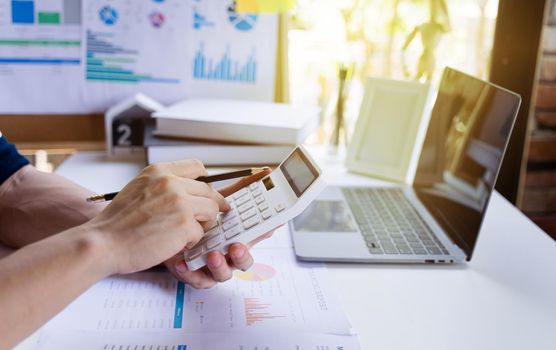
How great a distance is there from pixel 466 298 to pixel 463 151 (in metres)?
0.28

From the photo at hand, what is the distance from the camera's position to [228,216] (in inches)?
26.7

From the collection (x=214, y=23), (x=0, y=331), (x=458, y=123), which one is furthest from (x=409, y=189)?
(x=0, y=331)

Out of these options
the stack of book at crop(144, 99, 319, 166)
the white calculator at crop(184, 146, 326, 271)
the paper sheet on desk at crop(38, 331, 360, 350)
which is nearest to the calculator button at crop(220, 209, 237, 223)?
the white calculator at crop(184, 146, 326, 271)

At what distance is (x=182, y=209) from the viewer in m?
0.58

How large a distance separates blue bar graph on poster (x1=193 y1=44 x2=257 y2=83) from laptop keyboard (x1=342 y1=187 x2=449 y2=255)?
45 centimetres

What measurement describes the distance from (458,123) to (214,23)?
0.65 meters

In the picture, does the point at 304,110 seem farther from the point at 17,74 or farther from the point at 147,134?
the point at 17,74

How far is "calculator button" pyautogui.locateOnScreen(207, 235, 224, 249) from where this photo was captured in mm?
638

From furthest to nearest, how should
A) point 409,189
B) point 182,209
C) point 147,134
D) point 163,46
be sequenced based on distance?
point 163,46
point 147,134
point 409,189
point 182,209

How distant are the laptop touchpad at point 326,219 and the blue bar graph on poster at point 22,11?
0.78 m

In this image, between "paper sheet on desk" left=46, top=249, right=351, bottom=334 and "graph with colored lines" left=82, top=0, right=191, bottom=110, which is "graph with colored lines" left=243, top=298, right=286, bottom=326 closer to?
"paper sheet on desk" left=46, top=249, right=351, bottom=334

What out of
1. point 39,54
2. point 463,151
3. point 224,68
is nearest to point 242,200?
point 463,151

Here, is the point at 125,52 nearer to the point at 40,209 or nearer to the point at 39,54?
the point at 39,54

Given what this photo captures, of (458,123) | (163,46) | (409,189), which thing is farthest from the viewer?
(163,46)
